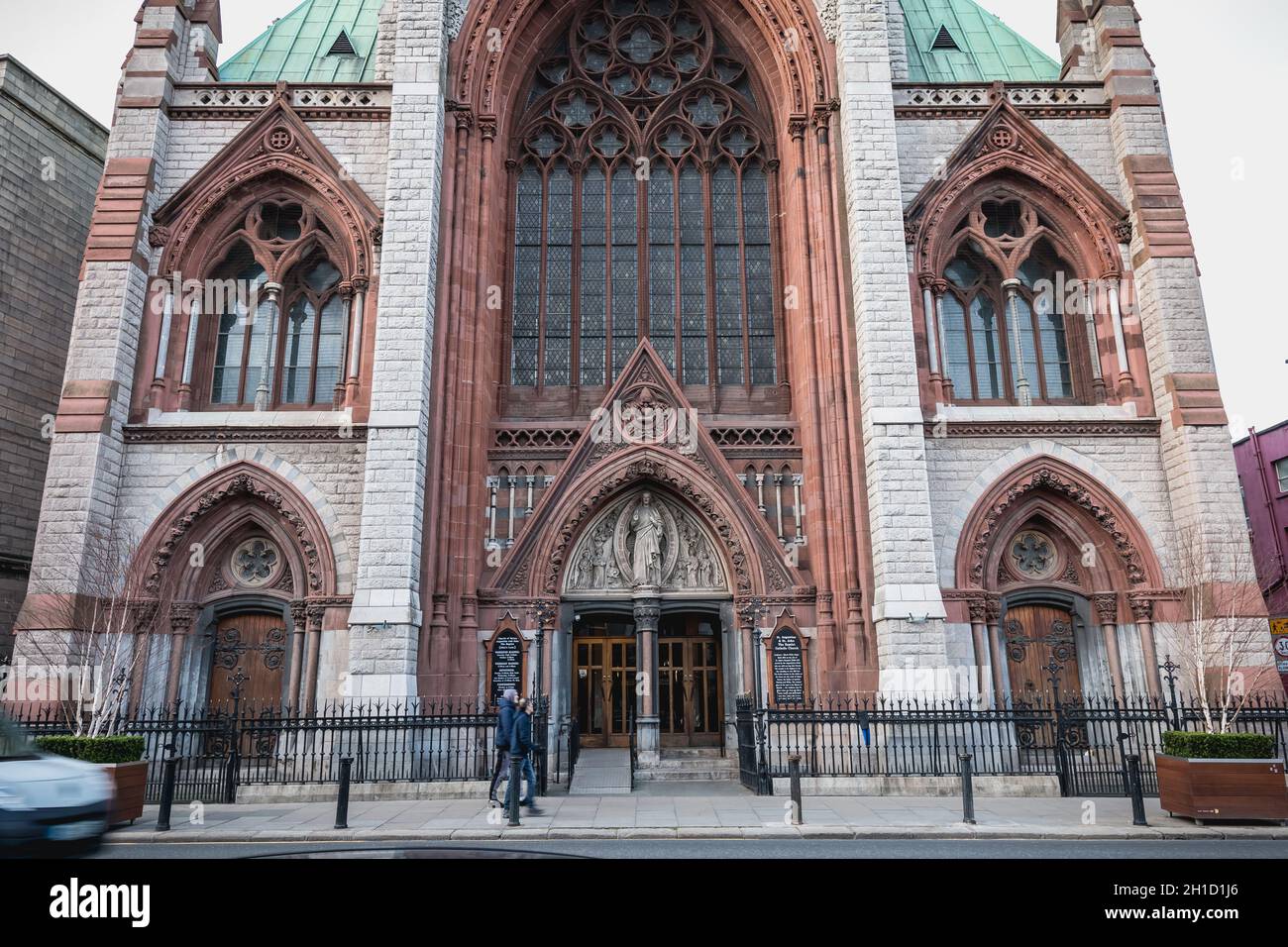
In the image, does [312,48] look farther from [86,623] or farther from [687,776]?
[687,776]

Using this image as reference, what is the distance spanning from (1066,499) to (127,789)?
19.2 meters

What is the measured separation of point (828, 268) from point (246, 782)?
1628 centimetres

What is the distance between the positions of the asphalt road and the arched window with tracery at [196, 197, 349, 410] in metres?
12.3

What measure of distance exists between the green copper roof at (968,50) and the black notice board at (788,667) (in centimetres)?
1619

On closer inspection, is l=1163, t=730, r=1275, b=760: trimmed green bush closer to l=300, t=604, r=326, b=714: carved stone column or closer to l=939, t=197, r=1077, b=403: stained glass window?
l=939, t=197, r=1077, b=403: stained glass window

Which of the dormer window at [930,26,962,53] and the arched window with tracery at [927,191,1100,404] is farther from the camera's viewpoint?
the dormer window at [930,26,962,53]

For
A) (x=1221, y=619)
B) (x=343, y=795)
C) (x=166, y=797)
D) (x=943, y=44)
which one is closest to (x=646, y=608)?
(x=343, y=795)

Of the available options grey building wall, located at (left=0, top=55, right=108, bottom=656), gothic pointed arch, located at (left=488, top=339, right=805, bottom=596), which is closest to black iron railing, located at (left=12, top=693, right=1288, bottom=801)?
gothic pointed arch, located at (left=488, top=339, right=805, bottom=596)

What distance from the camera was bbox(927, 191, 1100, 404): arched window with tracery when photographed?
20922 millimetres

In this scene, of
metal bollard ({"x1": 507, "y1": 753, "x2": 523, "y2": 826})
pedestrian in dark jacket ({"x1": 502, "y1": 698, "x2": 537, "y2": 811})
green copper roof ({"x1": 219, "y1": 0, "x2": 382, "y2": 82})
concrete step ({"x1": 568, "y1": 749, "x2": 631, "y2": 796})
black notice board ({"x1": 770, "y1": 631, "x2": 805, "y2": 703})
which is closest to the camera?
metal bollard ({"x1": 507, "y1": 753, "x2": 523, "y2": 826})

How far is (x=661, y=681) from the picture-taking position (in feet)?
66.1

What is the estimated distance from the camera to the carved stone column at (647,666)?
18219mm

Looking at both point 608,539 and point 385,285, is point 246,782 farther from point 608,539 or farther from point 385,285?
point 385,285

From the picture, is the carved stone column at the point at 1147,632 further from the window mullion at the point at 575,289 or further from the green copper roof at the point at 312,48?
the green copper roof at the point at 312,48
